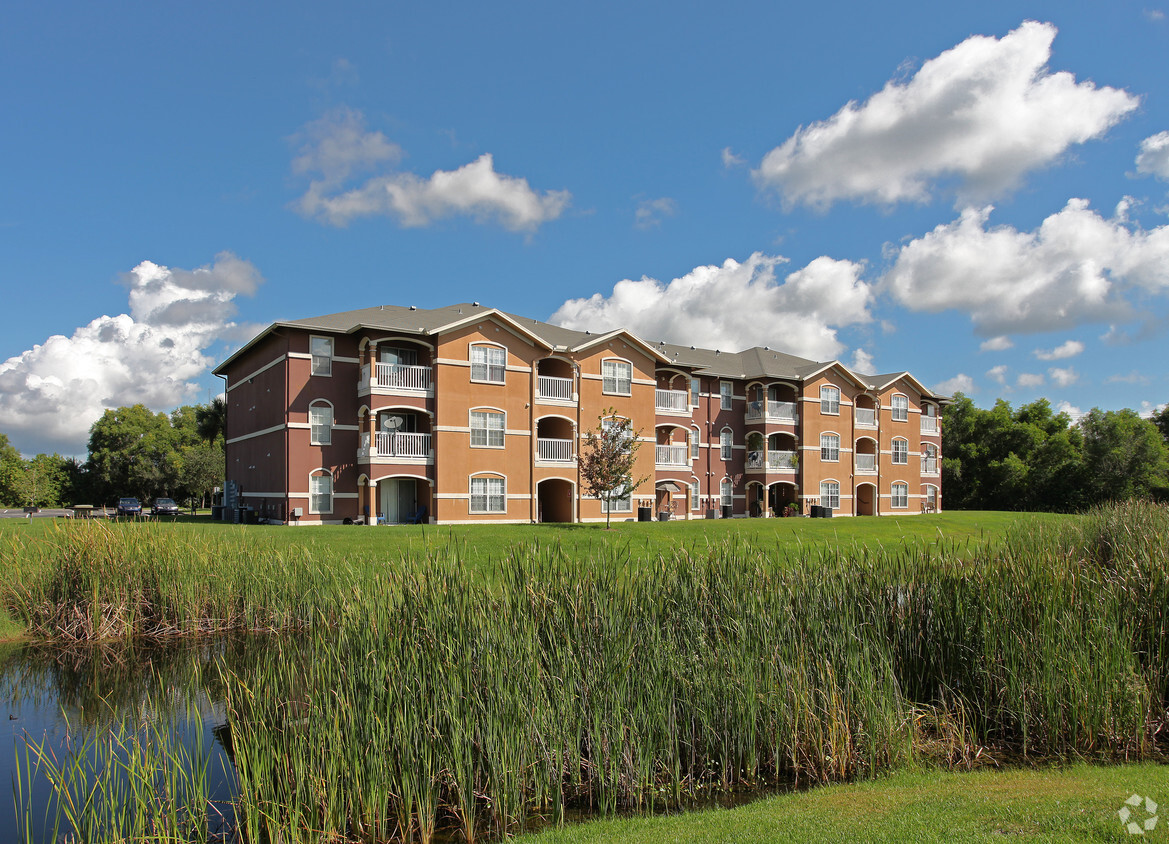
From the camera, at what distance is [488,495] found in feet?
103

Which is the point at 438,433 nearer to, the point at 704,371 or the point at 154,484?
the point at 704,371

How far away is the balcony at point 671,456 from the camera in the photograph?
37219 millimetres

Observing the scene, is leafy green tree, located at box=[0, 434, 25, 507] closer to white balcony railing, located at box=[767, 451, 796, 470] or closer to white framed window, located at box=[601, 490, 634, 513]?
white framed window, located at box=[601, 490, 634, 513]

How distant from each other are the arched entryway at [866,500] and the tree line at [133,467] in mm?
46717

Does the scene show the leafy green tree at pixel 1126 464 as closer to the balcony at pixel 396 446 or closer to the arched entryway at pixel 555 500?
the arched entryway at pixel 555 500

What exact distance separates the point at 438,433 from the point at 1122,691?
25519 millimetres

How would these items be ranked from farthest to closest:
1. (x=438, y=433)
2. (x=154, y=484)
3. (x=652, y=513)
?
1. (x=154, y=484)
2. (x=652, y=513)
3. (x=438, y=433)

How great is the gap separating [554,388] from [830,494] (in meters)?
20.0

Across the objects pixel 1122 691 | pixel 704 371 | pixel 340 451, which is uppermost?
pixel 704 371

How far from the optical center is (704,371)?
40594mm

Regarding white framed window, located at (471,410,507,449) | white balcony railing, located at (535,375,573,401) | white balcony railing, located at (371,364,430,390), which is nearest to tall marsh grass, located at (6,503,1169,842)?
white balcony railing, located at (371,364,430,390)

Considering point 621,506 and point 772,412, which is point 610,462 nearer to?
point 621,506

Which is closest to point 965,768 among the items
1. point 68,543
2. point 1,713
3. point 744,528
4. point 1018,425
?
point 1,713

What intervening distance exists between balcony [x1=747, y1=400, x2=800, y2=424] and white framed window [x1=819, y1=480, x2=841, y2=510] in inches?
172
